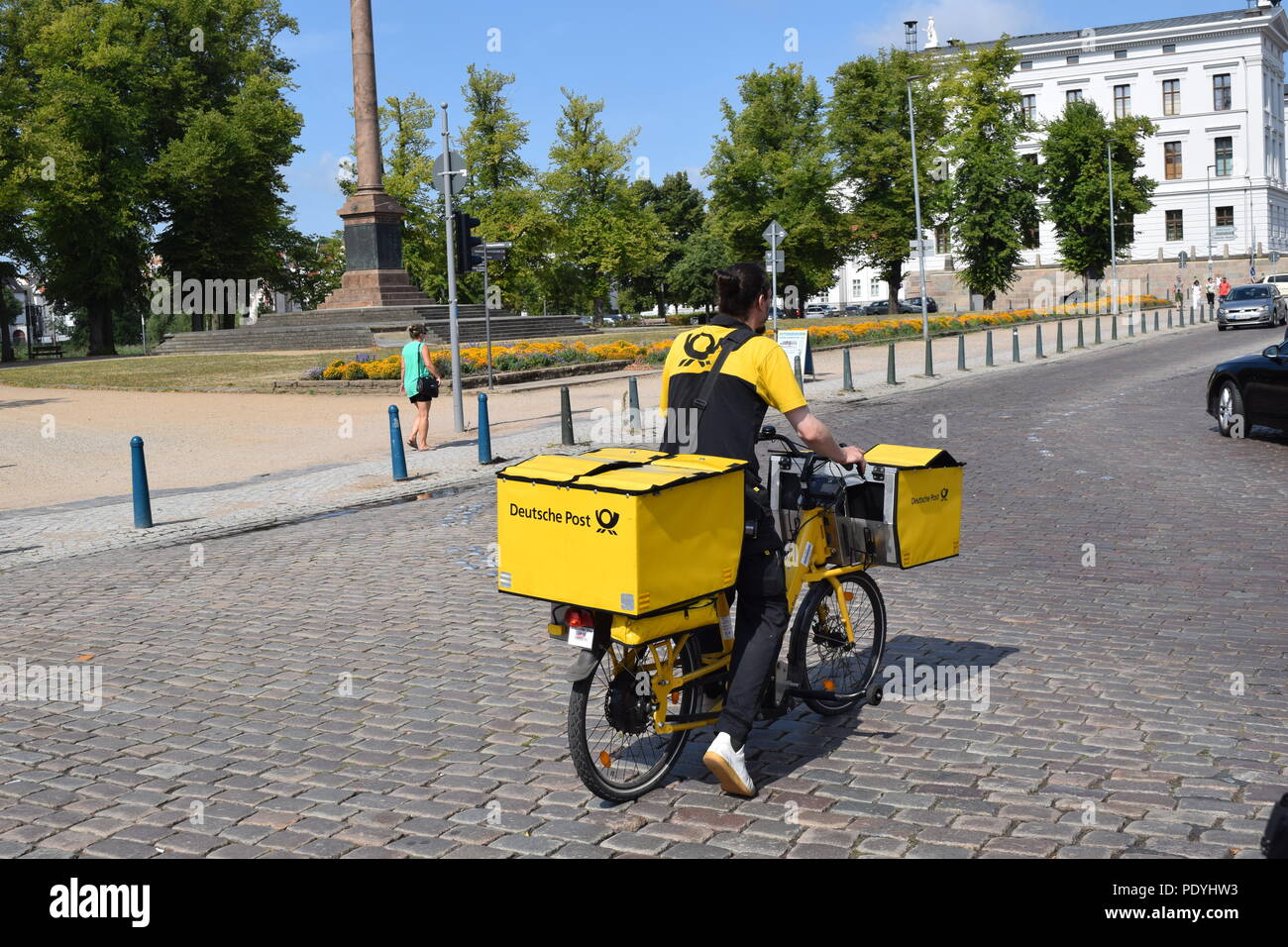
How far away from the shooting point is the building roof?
90.3m

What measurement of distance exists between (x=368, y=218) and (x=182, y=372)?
862cm

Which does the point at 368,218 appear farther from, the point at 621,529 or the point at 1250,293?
the point at 621,529

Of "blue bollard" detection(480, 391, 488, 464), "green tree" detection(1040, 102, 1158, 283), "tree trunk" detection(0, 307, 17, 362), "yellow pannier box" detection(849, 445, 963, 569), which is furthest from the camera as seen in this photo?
"green tree" detection(1040, 102, 1158, 283)

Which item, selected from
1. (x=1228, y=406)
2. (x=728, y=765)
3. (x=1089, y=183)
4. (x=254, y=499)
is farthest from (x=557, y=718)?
(x=1089, y=183)

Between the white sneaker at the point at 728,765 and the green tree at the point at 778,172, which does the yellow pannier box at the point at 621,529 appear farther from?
the green tree at the point at 778,172

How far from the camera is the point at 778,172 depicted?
68.9 meters

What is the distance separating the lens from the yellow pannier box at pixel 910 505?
520 centimetres

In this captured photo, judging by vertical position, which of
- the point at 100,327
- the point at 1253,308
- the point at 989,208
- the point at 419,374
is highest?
the point at 989,208

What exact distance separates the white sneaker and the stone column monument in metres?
36.1

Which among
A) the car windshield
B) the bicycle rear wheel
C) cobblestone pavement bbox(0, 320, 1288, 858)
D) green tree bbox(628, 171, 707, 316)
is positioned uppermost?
green tree bbox(628, 171, 707, 316)

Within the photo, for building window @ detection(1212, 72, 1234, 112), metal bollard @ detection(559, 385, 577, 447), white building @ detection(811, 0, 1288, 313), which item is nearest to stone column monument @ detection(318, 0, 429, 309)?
metal bollard @ detection(559, 385, 577, 447)

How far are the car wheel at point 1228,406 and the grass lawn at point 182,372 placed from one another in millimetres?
21123

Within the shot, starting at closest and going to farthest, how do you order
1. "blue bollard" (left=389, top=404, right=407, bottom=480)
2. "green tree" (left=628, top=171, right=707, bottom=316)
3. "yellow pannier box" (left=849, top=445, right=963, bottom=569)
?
"yellow pannier box" (left=849, top=445, right=963, bottom=569)
"blue bollard" (left=389, top=404, right=407, bottom=480)
"green tree" (left=628, top=171, right=707, bottom=316)

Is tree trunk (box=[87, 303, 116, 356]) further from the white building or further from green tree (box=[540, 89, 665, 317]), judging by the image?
the white building
